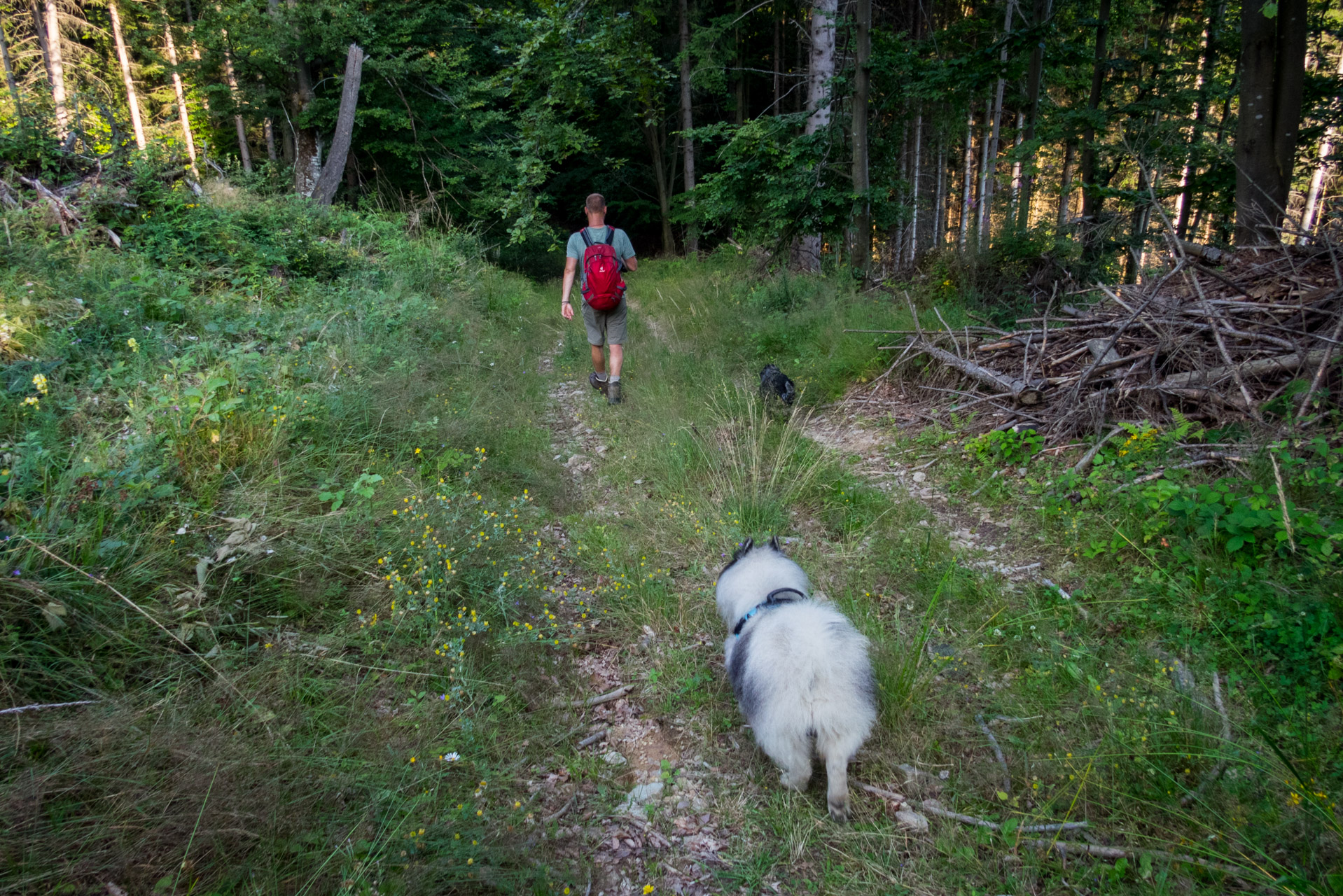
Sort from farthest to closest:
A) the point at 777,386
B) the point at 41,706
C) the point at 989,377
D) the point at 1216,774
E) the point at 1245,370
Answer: the point at 777,386
the point at 989,377
the point at 1245,370
the point at 1216,774
the point at 41,706

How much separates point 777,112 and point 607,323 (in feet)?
35.5

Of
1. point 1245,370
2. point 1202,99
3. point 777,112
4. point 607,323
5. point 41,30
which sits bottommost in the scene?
point 1245,370

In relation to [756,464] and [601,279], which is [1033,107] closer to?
[601,279]

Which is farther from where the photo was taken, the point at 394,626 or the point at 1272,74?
the point at 1272,74

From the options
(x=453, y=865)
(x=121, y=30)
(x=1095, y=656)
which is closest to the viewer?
(x=453, y=865)

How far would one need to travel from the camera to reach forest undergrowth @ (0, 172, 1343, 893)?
206 centimetres

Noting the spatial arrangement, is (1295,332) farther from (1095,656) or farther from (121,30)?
(121,30)

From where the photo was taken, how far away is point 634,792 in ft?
8.95

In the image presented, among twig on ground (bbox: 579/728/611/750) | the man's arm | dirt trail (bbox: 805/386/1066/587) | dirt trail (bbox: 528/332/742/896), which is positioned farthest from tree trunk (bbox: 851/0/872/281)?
twig on ground (bbox: 579/728/611/750)

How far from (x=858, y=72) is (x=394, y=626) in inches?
361

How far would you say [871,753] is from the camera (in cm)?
276

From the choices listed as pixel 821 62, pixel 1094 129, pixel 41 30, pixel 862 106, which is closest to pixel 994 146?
pixel 1094 129

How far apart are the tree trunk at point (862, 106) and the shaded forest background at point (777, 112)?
0.03 metres

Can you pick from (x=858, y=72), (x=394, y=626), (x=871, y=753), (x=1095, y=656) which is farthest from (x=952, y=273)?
(x=394, y=626)
